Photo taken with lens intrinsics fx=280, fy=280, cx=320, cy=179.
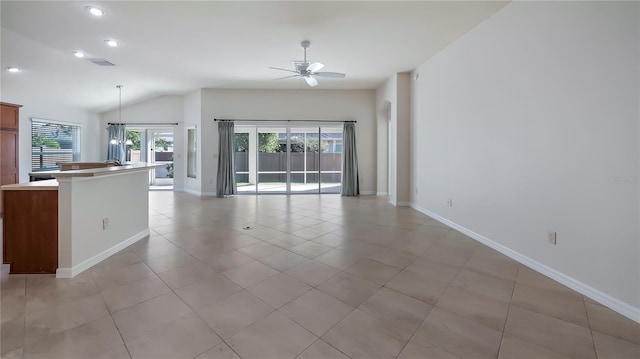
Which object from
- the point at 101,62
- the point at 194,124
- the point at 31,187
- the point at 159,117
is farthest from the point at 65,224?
the point at 159,117

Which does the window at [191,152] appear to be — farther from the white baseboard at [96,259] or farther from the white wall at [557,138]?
the white wall at [557,138]

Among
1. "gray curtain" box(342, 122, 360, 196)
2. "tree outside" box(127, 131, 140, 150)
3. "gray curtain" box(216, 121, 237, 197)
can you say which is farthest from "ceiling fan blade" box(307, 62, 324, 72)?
"tree outside" box(127, 131, 140, 150)

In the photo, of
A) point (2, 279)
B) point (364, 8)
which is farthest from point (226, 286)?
point (364, 8)

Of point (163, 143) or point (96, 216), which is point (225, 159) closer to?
point (163, 143)

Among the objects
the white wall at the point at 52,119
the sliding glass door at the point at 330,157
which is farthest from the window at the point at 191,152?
the sliding glass door at the point at 330,157

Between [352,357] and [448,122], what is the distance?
160 inches

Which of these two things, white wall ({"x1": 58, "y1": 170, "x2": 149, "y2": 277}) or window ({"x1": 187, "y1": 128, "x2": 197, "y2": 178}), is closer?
white wall ({"x1": 58, "y1": 170, "x2": 149, "y2": 277})

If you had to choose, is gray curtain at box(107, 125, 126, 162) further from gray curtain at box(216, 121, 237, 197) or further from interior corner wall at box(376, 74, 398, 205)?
interior corner wall at box(376, 74, 398, 205)

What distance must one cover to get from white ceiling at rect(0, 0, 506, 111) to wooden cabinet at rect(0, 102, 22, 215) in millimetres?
740

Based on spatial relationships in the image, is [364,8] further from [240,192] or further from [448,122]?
[240,192]

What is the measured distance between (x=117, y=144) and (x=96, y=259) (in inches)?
269

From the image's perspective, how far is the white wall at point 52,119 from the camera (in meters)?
6.28

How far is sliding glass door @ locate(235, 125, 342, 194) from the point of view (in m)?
8.12

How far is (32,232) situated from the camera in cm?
269
